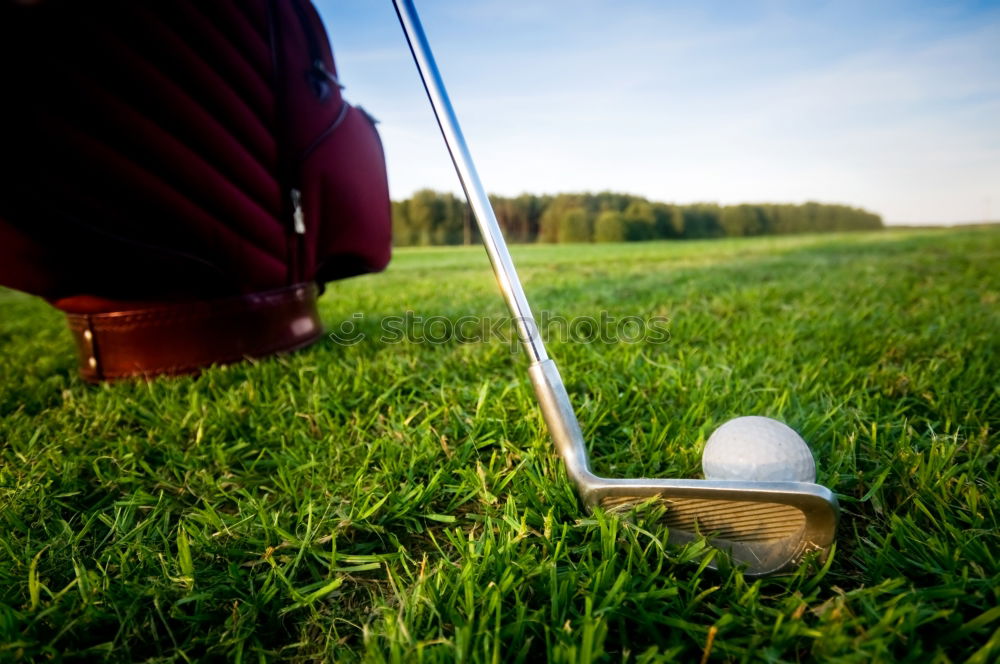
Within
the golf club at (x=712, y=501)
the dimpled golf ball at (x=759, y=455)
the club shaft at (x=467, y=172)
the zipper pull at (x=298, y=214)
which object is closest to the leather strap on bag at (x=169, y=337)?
the zipper pull at (x=298, y=214)

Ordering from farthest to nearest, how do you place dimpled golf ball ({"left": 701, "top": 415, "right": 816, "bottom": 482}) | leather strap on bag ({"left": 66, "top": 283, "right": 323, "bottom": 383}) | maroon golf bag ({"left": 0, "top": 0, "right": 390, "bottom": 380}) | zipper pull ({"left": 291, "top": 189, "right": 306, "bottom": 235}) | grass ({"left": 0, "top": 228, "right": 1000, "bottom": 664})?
zipper pull ({"left": 291, "top": 189, "right": 306, "bottom": 235}) → leather strap on bag ({"left": 66, "top": 283, "right": 323, "bottom": 383}) → maroon golf bag ({"left": 0, "top": 0, "right": 390, "bottom": 380}) → dimpled golf ball ({"left": 701, "top": 415, "right": 816, "bottom": 482}) → grass ({"left": 0, "top": 228, "right": 1000, "bottom": 664})

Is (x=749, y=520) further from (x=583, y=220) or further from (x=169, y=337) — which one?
(x=583, y=220)

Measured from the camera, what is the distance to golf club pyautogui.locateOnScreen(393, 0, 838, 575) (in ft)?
2.81

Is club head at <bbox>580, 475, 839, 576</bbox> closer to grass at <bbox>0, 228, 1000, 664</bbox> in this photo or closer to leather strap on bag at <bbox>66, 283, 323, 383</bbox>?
grass at <bbox>0, 228, 1000, 664</bbox>

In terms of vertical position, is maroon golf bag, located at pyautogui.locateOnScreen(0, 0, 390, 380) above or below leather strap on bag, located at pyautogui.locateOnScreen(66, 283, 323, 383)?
above

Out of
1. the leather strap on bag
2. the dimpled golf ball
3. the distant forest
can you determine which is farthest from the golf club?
the distant forest

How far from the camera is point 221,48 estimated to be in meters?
1.72

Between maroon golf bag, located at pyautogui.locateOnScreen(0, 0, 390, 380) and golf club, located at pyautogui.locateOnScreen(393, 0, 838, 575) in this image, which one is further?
maroon golf bag, located at pyautogui.locateOnScreen(0, 0, 390, 380)

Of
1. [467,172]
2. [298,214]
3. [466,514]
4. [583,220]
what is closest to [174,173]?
[298,214]

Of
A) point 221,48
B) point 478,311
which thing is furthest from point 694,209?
point 221,48

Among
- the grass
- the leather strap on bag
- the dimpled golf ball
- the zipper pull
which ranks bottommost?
the grass

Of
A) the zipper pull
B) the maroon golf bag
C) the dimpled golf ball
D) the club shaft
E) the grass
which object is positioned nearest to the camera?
the grass

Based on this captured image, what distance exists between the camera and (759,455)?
3.59ft

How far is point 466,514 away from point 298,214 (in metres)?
1.64
